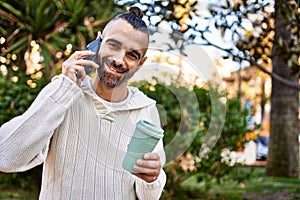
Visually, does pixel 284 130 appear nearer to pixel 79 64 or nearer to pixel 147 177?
pixel 147 177

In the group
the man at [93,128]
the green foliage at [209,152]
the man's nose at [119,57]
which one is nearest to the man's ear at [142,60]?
the man at [93,128]

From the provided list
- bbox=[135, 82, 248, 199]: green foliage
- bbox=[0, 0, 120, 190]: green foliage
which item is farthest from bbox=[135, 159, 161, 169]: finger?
bbox=[0, 0, 120, 190]: green foliage

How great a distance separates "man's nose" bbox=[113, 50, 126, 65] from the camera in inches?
58.6

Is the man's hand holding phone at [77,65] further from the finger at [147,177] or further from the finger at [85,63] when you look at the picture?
the finger at [147,177]

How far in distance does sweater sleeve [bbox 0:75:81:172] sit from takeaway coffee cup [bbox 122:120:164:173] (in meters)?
0.22

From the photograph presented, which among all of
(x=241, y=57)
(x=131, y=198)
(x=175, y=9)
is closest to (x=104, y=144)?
(x=131, y=198)

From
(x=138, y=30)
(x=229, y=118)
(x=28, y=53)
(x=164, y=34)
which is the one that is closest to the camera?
(x=138, y=30)

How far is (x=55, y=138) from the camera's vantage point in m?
1.59

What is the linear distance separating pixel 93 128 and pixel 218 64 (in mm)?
2251

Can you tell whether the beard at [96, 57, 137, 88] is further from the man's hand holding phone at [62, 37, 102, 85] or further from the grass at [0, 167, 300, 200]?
the grass at [0, 167, 300, 200]

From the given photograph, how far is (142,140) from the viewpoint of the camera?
1397 mm

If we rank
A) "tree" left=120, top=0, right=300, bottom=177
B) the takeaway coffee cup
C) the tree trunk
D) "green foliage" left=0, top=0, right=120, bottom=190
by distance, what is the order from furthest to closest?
the tree trunk
"green foliage" left=0, top=0, right=120, bottom=190
"tree" left=120, top=0, right=300, bottom=177
the takeaway coffee cup

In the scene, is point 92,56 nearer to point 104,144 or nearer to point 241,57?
point 104,144

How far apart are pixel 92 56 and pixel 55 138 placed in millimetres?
263
